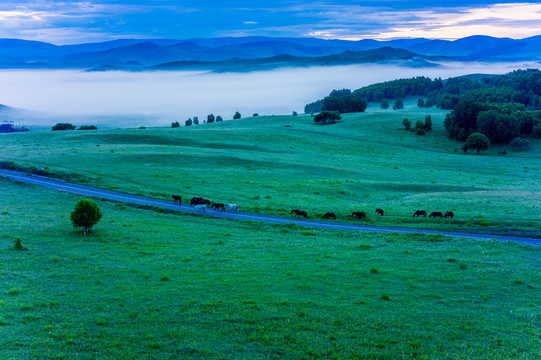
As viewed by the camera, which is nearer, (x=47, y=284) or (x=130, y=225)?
(x=47, y=284)

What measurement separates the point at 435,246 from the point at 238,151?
62.9 m

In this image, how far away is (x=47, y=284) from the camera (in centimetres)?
2605

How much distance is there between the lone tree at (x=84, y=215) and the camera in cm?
3691

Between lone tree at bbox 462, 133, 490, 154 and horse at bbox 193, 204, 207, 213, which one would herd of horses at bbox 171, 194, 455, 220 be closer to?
horse at bbox 193, 204, 207, 213

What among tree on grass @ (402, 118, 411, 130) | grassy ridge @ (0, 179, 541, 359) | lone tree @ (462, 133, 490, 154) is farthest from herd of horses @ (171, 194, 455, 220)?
tree on grass @ (402, 118, 411, 130)

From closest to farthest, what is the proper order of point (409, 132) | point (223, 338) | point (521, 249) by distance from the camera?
point (223, 338), point (521, 249), point (409, 132)

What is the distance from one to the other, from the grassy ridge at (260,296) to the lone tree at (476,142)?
9080cm

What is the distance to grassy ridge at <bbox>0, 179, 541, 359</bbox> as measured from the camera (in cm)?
2028

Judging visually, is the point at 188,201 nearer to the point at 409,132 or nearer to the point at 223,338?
the point at 223,338

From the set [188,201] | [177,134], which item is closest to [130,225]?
[188,201]

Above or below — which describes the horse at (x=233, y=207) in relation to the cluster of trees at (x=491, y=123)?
below

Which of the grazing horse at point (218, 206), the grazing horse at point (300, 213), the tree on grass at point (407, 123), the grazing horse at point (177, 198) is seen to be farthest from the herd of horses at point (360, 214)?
the tree on grass at point (407, 123)

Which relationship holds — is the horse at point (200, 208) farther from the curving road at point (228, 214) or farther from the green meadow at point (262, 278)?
the green meadow at point (262, 278)

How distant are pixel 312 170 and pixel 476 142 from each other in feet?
203
